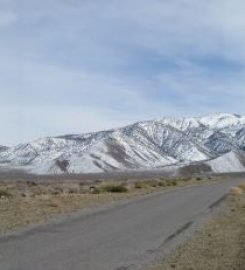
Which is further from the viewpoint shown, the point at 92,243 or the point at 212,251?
the point at 92,243

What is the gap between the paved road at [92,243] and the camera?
48.9ft

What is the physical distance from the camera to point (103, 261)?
15.4 metres

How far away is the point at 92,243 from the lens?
746 inches

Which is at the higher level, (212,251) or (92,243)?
(92,243)

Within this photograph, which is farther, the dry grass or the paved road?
the dry grass

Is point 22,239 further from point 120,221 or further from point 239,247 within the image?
point 120,221

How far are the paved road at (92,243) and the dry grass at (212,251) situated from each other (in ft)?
2.45

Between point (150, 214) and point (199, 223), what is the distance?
5.27 m

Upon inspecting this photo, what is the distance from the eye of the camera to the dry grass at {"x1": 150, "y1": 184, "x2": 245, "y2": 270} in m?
15.2

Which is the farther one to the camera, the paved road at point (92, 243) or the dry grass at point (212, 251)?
the dry grass at point (212, 251)

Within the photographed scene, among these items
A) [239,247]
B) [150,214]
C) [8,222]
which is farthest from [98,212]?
[239,247]

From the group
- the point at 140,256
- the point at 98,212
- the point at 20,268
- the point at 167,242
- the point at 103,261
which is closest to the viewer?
the point at 20,268

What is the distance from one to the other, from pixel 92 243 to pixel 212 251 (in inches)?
136

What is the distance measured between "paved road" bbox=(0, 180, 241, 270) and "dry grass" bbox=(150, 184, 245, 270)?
0.75 m
